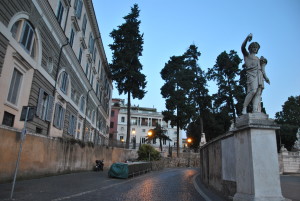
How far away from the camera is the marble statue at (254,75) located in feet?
22.5

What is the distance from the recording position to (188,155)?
4466cm

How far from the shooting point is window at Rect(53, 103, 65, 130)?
55.6 feet

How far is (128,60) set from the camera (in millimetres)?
34281

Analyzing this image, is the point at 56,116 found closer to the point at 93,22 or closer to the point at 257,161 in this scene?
the point at 93,22

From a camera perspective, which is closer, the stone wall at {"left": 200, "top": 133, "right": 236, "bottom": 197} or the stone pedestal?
the stone pedestal

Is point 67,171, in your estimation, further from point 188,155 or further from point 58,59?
point 188,155

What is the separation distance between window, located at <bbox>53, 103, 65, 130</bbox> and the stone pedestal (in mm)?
13747

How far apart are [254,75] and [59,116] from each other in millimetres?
14851

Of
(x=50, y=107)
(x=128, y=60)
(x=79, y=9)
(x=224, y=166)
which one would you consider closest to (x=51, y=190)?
(x=224, y=166)

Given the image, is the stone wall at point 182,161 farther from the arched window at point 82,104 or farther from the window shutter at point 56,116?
the window shutter at point 56,116

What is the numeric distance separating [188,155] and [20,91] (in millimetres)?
37087

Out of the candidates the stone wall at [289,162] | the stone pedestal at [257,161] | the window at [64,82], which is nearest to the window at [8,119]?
the window at [64,82]

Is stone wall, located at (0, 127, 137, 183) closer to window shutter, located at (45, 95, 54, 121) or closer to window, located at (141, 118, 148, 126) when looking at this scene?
window shutter, located at (45, 95, 54, 121)

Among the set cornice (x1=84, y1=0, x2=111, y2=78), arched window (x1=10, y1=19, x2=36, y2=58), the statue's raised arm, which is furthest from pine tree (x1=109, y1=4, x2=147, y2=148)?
the statue's raised arm
